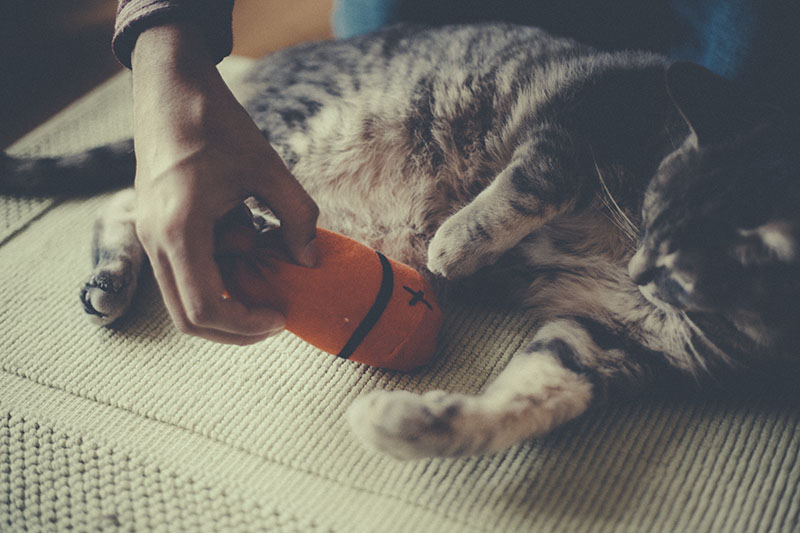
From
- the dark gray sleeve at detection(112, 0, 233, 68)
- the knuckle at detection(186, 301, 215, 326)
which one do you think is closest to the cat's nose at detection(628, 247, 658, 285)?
the knuckle at detection(186, 301, 215, 326)

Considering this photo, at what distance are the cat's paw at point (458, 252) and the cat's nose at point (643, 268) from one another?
0.70ft

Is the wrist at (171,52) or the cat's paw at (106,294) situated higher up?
the wrist at (171,52)

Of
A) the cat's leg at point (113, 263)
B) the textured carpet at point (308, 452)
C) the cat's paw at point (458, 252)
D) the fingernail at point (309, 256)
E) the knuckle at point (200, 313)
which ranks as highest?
the fingernail at point (309, 256)

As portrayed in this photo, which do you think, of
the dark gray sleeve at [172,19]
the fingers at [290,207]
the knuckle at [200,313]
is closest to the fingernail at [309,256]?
the fingers at [290,207]

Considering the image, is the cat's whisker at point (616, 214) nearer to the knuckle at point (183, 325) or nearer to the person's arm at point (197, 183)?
the person's arm at point (197, 183)

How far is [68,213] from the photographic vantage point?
1.13 meters

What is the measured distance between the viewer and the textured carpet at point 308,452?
0.68 meters

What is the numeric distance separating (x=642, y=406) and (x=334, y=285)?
Result: 495 mm

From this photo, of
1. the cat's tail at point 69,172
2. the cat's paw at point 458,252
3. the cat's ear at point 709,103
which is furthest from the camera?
the cat's tail at point 69,172

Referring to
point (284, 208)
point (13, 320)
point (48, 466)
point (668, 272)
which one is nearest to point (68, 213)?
point (13, 320)

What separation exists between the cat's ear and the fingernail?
0.53 metres

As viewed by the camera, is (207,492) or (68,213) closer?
(207,492)

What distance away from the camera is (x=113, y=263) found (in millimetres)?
939

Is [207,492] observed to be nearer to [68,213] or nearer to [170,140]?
[170,140]
